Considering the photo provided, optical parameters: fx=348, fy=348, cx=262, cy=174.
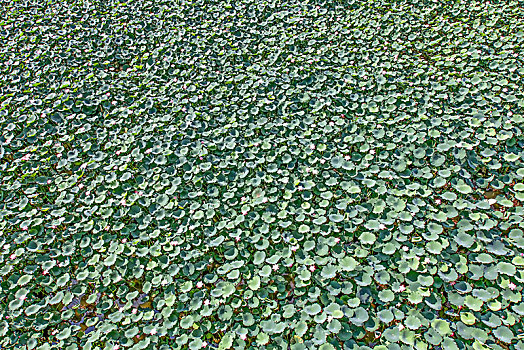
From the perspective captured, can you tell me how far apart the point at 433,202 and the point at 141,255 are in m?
2.03

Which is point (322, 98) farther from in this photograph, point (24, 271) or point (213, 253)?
point (24, 271)

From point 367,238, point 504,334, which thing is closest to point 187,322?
point 367,238

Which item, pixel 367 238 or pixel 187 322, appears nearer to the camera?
pixel 187 322

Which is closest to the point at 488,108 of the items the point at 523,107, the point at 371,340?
Answer: the point at 523,107

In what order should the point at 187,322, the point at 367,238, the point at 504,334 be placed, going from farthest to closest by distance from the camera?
1. the point at 367,238
2. the point at 187,322
3. the point at 504,334

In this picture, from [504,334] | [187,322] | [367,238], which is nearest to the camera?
[504,334]

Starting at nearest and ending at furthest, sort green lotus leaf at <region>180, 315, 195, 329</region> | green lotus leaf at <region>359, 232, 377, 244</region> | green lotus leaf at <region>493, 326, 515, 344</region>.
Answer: green lotus leaf at <region>493, 326, 515, 344</region> < green lotus leaf at <region>180, 315, 195, 329</region> < green lotus leaf at <region>359, 232, 377, 244</region>

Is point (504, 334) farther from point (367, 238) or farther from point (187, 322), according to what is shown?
point (187, 322)

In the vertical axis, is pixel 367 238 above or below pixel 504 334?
above

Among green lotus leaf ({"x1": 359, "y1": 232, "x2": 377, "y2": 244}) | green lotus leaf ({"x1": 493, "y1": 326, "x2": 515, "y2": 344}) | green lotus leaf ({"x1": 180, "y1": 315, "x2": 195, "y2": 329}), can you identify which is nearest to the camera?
green lotus leaf ({"x1": 493, "y1": 326, "x2": 515, "y2": 344})

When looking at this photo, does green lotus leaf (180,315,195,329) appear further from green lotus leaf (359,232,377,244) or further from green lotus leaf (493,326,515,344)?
green lotus leaf (493,326,515,344)

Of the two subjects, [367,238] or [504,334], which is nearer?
[504,334]

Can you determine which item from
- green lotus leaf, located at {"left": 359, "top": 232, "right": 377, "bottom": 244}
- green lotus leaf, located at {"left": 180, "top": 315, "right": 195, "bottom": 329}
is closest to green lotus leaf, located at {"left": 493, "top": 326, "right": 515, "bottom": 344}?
green lotus leaf, located at {"left": 359, "top": 232, "right": 377, "bottom": 244}

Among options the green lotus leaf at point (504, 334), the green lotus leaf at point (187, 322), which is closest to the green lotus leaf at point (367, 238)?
the green lotus leaf at point (504, 334)
